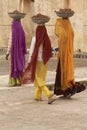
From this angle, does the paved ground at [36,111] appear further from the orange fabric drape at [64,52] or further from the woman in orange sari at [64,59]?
the orange fabric drape at [64,52]

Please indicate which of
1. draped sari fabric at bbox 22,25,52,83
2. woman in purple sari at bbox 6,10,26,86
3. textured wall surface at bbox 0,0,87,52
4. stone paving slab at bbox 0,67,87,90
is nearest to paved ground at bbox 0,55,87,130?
stone paving slab at bbox 0,67,87,90

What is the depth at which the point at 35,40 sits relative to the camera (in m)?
10.3

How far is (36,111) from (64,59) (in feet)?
4.97

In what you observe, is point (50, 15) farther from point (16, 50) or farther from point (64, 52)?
point (64, 52)

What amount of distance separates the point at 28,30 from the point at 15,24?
13.6 m

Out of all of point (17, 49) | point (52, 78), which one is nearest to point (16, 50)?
point (17, 49)

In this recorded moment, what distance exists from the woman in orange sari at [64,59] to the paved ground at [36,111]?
0.75ft

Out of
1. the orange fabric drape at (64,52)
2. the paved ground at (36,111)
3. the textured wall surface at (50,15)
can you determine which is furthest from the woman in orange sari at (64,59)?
the textured wall surface at (50,15)

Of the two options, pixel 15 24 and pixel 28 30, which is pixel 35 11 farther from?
pixel 15 24

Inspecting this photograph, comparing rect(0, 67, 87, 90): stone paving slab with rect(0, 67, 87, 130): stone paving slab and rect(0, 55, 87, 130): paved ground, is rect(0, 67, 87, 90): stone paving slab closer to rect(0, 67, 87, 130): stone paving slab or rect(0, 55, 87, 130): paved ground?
rect(0, 55, 87, 130): paved ground

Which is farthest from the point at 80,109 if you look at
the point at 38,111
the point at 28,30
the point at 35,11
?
the point at 28,30

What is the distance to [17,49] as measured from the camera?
1196 centimetres

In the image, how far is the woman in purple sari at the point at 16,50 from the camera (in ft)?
39.2

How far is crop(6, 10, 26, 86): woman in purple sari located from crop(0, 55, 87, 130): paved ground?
0.27m
